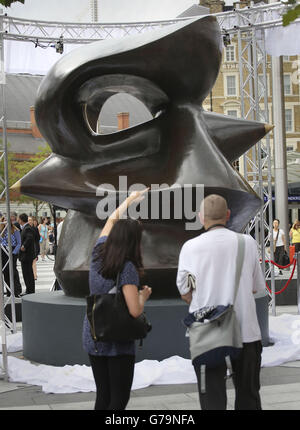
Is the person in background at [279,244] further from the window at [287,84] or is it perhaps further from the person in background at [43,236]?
the window at [287,84]

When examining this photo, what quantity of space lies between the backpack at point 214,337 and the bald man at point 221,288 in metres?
0.04

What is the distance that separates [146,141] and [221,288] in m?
4.48

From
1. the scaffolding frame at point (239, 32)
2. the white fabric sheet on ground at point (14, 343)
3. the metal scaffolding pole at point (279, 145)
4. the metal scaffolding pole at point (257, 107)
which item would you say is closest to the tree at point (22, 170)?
the metal scaffolding pole at point (279, 145)

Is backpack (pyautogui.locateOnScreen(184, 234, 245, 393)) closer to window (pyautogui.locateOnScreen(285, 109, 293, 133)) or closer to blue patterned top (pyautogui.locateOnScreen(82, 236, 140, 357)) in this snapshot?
blue patterned top (pyautogui.locateOnScreen(82, 236, 140, 357))

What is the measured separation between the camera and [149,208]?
7492 millimetres

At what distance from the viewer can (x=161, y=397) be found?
570 cm

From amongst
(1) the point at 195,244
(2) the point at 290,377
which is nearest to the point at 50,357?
(2) the point at 290,377

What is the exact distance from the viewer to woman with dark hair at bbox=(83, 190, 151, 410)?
361cm

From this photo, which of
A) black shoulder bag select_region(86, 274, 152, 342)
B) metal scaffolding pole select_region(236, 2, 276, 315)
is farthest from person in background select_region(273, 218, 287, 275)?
black shoulder bag select_region(86, 274, 152, 342)

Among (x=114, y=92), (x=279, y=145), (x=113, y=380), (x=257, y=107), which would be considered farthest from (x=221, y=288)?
(x=279, y=145)

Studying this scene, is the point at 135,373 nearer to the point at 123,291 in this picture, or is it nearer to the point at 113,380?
the point at 113,380

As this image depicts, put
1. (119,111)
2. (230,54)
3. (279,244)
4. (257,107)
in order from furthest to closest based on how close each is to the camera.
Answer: (119,111) < (230,54) < (279,244) < (257,107)

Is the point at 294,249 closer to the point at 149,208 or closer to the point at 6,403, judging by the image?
the point at 149,208

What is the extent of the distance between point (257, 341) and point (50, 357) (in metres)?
3.93
